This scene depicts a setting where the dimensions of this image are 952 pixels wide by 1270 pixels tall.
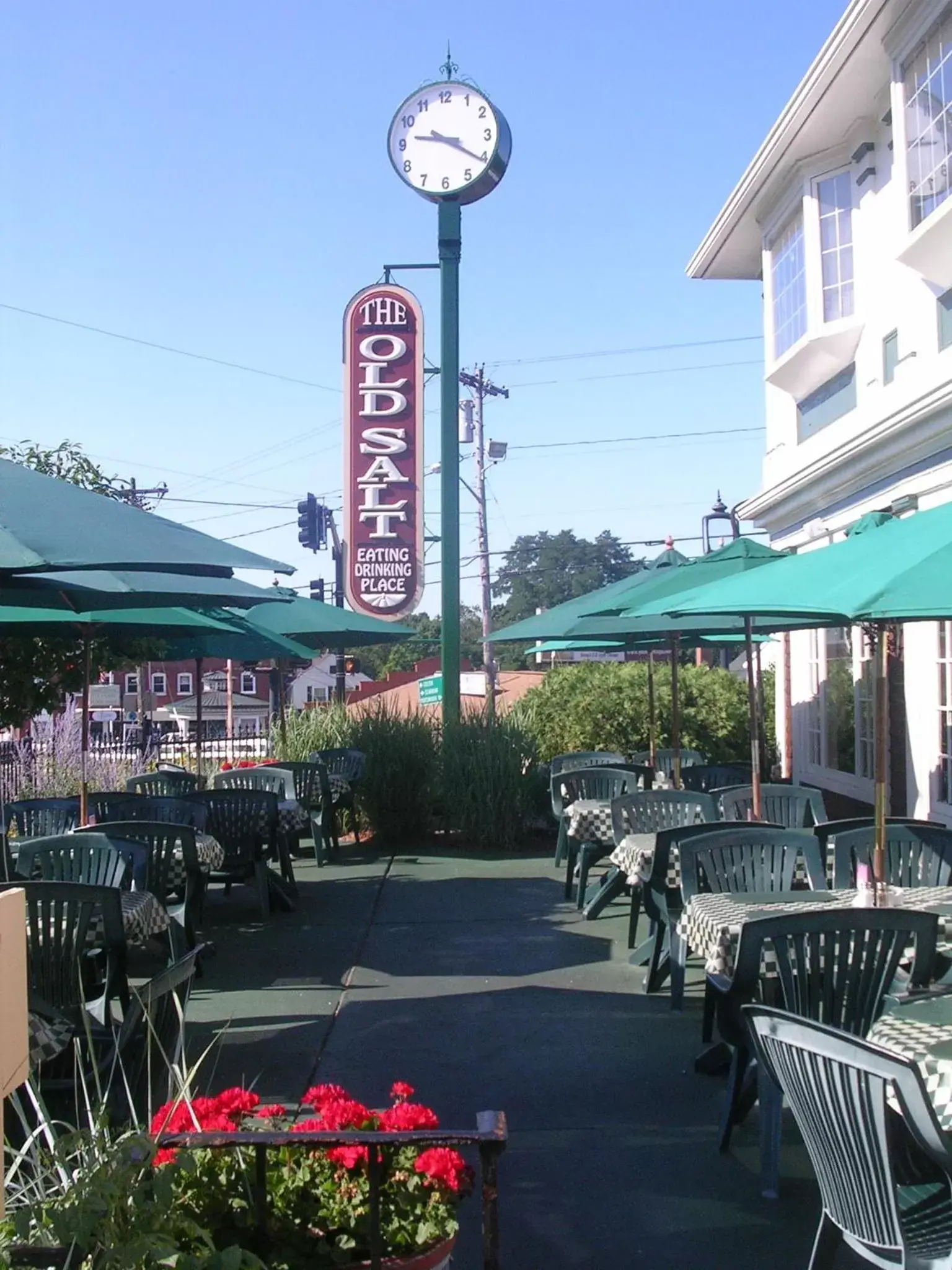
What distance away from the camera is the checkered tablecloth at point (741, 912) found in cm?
469

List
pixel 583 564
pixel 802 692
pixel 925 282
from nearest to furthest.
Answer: pixel 925 282
pixel 802 692
pixel 583 564

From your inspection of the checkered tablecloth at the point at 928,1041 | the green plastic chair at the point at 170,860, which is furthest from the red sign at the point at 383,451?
the checkered tablecloth at the point at 928,1041

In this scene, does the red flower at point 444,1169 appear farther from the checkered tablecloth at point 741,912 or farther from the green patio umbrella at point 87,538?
the green patio umbrella at point 87,538

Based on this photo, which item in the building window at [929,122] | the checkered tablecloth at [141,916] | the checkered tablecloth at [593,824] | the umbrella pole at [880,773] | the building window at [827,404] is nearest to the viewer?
the umbrella pole at [880,773]

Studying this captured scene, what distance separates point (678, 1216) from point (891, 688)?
6.66 meters

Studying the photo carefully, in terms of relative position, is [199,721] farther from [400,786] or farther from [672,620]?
[672,620]

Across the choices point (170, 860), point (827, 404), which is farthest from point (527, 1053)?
point (827, 404)

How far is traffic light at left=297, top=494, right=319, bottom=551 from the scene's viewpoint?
29.4 meters

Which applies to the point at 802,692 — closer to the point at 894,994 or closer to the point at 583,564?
the point at 894,994

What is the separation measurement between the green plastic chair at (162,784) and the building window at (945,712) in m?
6.32

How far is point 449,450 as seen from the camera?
Result: 1471cm

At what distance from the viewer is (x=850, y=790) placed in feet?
38.8

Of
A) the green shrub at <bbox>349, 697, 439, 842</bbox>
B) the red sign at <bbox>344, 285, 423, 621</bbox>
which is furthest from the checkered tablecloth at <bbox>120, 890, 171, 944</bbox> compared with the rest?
the red sign at <bbox>344, 285, 423, 621</bbox>

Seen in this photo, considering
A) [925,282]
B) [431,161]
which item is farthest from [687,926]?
[431,161]
